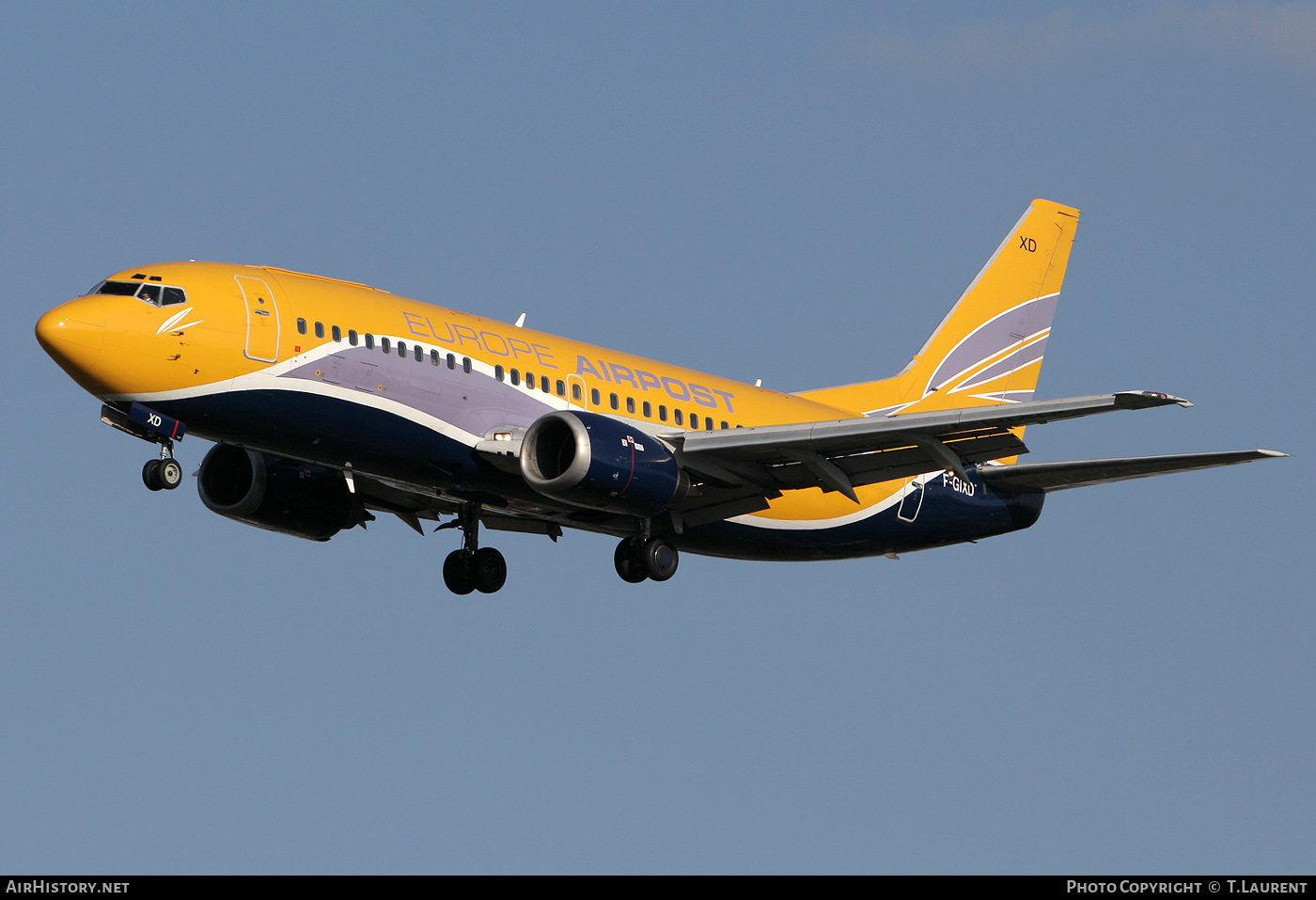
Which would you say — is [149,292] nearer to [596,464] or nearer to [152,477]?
[152,477]

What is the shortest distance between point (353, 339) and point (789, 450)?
8.64 m

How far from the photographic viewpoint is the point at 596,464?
3319 centimetres

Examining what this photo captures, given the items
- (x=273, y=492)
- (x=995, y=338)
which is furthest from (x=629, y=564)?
(x=995, y=338)

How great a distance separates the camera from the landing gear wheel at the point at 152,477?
102ft

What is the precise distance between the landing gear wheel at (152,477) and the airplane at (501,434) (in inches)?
1.4

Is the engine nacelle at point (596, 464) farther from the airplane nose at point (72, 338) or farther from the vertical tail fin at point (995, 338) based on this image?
the vertical tail fin at point (995, 338)

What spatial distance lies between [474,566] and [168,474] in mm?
9080

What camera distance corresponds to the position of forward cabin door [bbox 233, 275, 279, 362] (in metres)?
31.4

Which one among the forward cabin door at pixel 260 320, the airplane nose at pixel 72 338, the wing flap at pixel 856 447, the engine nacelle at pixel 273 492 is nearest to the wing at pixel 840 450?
the wing flap at pixel 856 447

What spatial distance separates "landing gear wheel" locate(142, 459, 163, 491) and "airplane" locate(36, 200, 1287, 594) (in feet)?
0.12

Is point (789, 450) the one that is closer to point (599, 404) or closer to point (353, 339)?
point (599, 404)

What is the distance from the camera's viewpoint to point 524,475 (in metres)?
33.6

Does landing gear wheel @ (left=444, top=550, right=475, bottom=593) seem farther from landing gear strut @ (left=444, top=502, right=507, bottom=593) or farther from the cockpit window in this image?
the cockpit window
